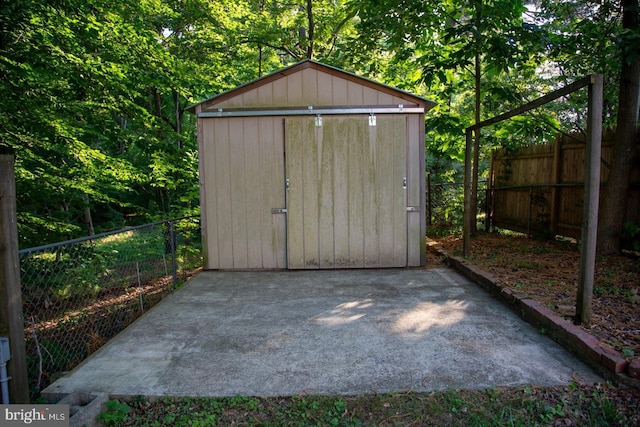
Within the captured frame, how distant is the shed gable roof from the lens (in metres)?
5.07

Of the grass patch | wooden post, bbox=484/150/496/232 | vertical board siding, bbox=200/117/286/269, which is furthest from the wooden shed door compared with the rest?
wooden post, bbox=484/150/496/232

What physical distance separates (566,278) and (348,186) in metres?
2.70

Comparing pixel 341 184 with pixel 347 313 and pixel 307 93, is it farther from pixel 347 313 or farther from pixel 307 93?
pixel 347 313

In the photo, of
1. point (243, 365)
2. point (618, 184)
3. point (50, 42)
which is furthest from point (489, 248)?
point (50, 42)

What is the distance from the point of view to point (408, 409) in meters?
1.99

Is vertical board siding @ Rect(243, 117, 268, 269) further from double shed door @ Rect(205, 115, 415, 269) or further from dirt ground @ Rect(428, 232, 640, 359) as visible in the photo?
dirt ground @ Rect(428, 232, 640, 359)

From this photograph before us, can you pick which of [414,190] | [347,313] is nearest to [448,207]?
[414,190]

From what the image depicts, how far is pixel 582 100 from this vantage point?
6.13 m

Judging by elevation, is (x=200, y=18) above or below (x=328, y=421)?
above

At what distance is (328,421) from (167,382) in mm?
1019

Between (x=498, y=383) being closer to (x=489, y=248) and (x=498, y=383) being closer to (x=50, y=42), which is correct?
(x=489, y=248)

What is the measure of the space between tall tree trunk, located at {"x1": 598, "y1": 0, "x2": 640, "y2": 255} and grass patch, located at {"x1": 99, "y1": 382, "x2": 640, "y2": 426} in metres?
3.53

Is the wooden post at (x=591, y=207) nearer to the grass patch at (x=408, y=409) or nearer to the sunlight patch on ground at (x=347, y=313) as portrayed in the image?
the grass patch at (x=408, y=409)

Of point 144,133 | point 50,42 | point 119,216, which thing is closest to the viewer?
point 50,42
